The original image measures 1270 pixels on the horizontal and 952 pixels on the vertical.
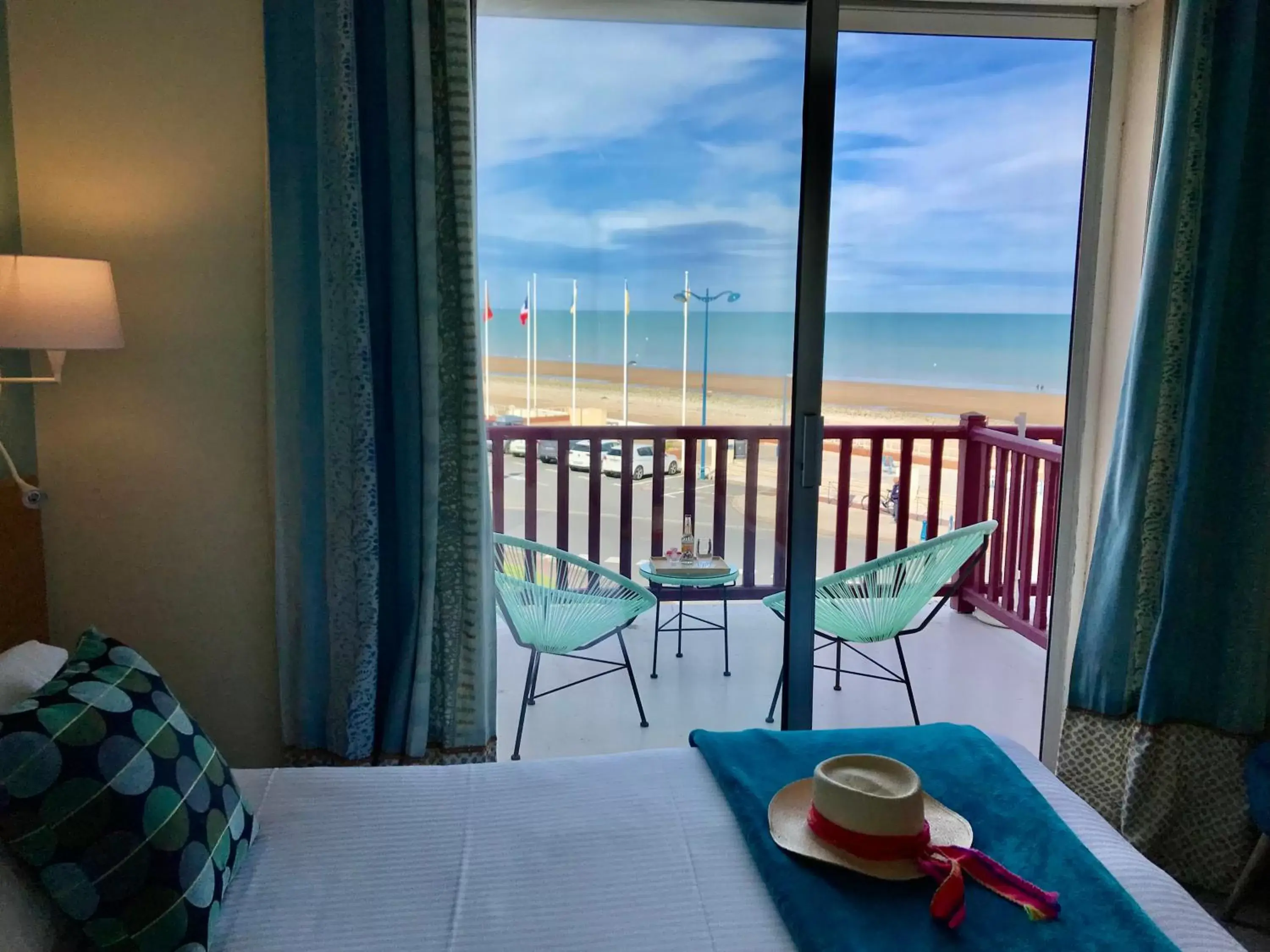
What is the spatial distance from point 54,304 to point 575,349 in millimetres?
1371

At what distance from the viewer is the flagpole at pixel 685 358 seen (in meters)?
2.74

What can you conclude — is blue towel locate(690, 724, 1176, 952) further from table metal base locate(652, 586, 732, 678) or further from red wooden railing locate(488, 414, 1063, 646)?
table metal base locate(652, 586, 732, 678)

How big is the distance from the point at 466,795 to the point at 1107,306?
7.82ft

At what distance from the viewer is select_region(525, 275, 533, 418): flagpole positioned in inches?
105

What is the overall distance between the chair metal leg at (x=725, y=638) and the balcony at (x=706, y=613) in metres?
0.02

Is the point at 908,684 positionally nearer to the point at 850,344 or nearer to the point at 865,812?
the point at 850,344

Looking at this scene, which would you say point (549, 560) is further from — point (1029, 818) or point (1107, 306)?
point (1107, 306)

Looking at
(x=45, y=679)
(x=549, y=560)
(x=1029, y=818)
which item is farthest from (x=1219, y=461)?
(x=45, y=679)

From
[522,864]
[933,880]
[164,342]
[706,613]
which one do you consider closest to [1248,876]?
[933,880]

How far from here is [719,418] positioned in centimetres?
295

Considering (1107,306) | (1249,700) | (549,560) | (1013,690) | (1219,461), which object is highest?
(1107,306)

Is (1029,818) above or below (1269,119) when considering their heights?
below

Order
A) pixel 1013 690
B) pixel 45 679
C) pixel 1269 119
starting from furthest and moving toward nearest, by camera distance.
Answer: pixel 1013 690 < pixel 1269 119 < pixel 45 679

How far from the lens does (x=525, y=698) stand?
113 inches
